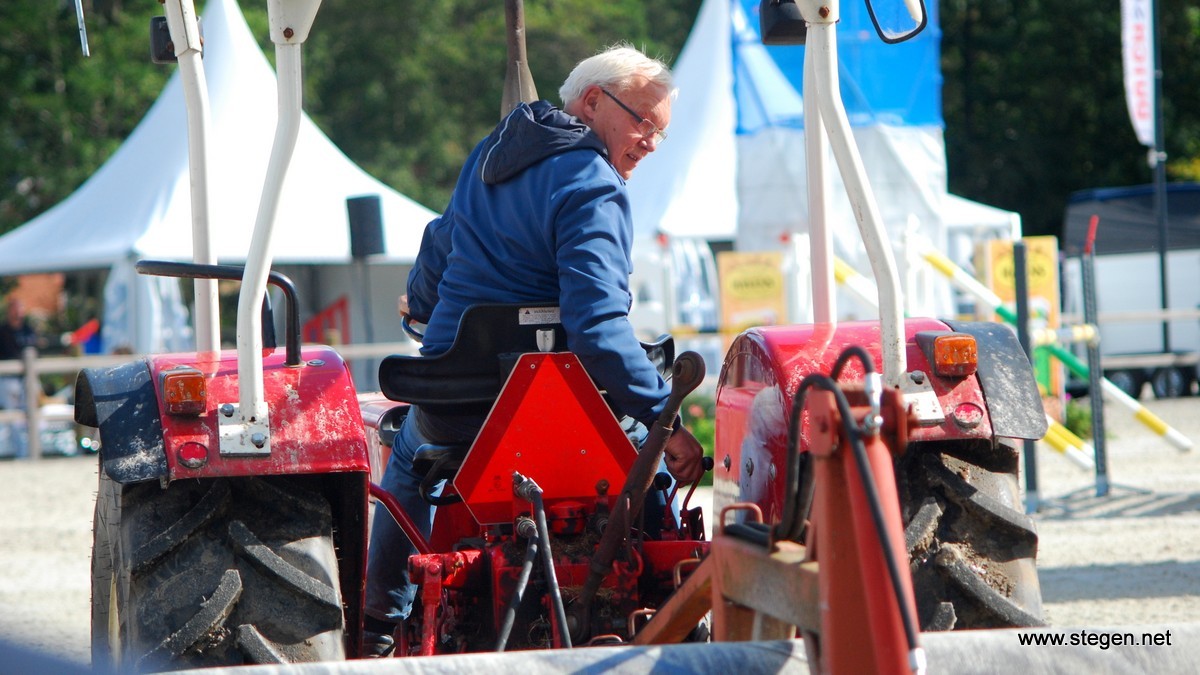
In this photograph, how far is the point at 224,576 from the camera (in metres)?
2.84

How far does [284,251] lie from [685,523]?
12.1 meters

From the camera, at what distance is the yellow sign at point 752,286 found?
45.0 feet

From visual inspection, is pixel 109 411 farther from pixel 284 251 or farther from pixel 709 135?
pixel 709 135

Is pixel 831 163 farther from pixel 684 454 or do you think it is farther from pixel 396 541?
pixel 684 454

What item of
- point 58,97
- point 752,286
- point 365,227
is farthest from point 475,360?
point 58,97

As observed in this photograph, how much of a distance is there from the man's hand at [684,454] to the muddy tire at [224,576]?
0.78m

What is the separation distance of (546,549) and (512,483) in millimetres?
250

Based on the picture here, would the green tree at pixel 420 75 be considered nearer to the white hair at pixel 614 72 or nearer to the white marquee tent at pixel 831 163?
the white marquee tent at pixel 831 163

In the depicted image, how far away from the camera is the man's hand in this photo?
3.25 metres

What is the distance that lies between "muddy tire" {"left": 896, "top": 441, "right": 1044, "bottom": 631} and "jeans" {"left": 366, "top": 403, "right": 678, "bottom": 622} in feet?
2.55

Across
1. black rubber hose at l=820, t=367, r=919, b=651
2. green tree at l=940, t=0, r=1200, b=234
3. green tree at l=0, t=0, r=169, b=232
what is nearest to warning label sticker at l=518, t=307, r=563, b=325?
black rubber hose at l=820, t=367, r=919, b=651

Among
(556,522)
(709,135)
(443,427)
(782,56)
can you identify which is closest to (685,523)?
(556,522)

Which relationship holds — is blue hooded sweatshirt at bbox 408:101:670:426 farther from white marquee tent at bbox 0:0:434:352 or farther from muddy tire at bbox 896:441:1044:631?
white marquee tent at bbox 0:0:434:352

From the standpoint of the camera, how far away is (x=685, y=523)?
3537 mm
